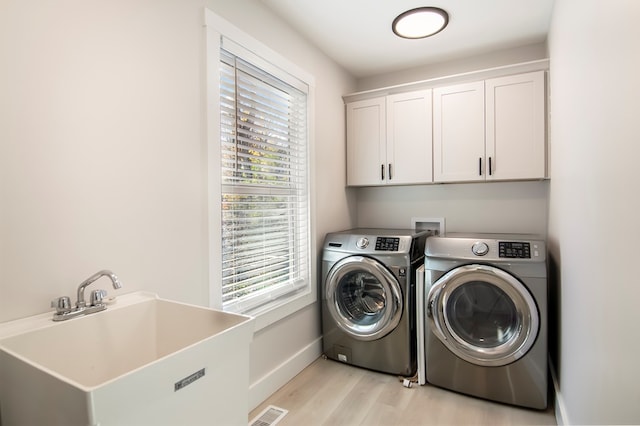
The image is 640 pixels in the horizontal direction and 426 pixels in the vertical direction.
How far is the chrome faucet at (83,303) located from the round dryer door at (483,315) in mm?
1879

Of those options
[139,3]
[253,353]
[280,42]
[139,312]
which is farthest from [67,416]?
[280,42]

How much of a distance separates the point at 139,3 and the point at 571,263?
7.73ft

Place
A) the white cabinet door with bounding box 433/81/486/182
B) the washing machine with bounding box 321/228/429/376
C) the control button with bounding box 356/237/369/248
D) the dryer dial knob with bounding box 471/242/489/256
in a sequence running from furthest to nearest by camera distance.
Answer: the white cabinet door with bounding box 433/81/486/182, the control button with bounding box 356/237/369/248, the washing machine with bounding box 321/228/429/376, the dryer dial knob with bounding box 471/242/489/256

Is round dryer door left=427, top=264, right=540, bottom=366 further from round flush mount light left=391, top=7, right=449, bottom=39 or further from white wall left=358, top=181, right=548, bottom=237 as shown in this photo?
round flush mount light left=391, top=7, right=449, bottom=39

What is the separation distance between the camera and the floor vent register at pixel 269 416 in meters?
1.93

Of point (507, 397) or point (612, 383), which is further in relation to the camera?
point (507, 397)

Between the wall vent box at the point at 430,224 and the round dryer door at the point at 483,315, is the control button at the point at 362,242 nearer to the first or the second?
the round dryer door at the point at 483,315

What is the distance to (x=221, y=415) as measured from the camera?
104 centimetres

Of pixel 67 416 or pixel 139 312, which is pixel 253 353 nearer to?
pixel 139 312

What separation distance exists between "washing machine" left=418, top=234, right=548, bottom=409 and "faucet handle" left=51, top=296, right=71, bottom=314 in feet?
6.49

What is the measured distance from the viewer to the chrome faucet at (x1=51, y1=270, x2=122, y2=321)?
1.11 m

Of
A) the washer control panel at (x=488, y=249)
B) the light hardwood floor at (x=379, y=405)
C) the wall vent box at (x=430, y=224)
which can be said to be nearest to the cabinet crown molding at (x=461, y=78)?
the wall vent box at (x=430, y=224)

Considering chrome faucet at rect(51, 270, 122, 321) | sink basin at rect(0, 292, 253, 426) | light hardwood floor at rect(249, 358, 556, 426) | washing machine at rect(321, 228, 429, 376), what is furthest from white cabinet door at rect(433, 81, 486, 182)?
chrome faucet at rect(51, 270, 122, 321)

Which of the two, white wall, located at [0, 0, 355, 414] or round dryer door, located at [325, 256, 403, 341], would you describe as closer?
white wall, located at [0, 0, 355, 414]
